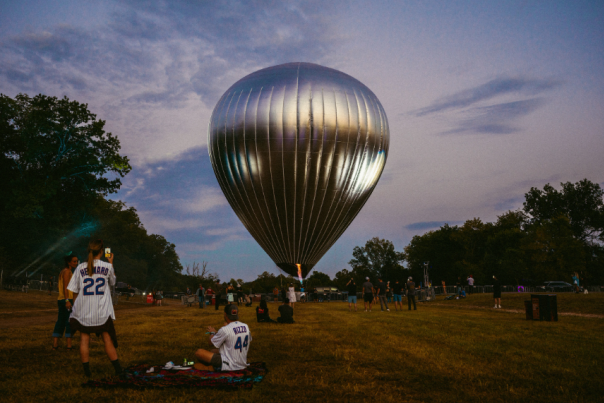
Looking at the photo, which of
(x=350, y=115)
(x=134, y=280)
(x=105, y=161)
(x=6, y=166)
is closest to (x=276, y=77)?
(x=350, y=115)

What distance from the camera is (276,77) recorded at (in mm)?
33844

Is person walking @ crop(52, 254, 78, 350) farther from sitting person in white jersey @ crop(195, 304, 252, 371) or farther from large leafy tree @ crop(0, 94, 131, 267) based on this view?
large leafy tree @ crop(0, 94, 131, 267)

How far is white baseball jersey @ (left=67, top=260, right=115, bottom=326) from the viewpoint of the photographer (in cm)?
719

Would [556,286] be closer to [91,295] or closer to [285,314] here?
[285,314]

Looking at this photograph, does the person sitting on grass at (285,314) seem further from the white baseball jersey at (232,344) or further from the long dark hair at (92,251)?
the long dark hair at (92,251)

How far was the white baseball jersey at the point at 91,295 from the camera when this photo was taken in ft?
23.6

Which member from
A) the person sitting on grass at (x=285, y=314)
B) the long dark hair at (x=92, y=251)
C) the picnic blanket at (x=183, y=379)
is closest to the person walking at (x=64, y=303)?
the long dark hair at (x=92, y=251)

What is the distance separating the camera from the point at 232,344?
7.19m

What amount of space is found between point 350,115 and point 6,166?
2715 centimetres

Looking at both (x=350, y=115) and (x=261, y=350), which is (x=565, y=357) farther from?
(x=350, y=115)

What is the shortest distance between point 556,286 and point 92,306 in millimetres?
71132

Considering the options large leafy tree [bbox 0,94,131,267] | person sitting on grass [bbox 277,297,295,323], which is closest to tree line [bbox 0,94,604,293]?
large leafy tree [bbox 0,94,131,267]

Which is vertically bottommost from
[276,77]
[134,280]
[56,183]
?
[134,280]

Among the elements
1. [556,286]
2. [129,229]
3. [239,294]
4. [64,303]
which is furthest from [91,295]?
[129,229]
